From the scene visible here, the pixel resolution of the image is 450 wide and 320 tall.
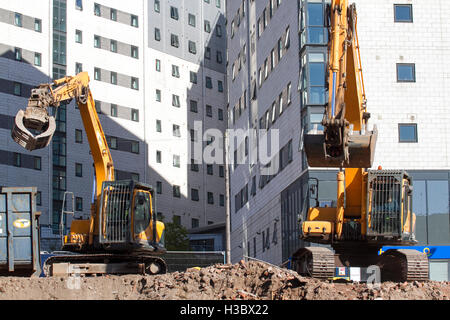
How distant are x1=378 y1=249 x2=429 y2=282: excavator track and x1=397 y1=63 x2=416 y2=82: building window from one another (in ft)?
80.9

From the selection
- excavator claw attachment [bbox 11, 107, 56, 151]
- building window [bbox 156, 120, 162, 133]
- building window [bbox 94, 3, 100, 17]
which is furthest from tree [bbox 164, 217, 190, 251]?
excavator claw attachment [bbox 11, 107, 56, 151]

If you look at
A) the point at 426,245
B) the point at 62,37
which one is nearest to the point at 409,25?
the point at 426,245

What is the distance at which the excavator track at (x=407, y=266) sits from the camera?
28.8 metres

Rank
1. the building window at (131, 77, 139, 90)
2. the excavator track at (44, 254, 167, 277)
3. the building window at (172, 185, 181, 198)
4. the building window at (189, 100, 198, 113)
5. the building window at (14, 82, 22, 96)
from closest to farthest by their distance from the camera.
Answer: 1. the excavator track at (44, 254, 167, 277)
2. the building window at (14, 82, 22, 96)
3. the building window at (131, 77, 139, 90)
4. the building window at (172, 185, 181, 198)
5. the building window at (189, 100, 198, 113)

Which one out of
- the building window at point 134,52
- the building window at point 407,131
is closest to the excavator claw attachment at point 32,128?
the building window at point 407,131

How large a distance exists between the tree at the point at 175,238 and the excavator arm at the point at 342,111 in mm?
63833

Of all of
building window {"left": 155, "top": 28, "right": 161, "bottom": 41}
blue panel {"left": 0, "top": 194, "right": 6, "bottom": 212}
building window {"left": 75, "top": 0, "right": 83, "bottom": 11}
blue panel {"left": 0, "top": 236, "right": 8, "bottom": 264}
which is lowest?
blue panel {"left": 0, "top": 236, "right": 8, "bottom": 264}

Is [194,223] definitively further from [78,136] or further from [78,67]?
[78,67]

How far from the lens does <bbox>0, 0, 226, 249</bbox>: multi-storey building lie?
92.3 m

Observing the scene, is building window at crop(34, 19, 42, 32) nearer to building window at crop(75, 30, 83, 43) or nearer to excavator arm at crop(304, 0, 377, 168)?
building window at crop(75, 30, 83, 43)

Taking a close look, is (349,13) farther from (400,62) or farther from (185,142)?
(185,142)

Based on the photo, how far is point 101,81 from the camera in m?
101

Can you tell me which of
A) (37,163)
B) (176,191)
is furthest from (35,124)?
(176,191)

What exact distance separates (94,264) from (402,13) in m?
26.4
